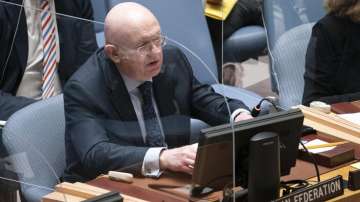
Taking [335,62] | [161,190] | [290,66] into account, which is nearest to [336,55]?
[335,62]

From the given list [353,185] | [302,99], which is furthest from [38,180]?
[302,99]

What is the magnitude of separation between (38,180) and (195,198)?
1.54 feet

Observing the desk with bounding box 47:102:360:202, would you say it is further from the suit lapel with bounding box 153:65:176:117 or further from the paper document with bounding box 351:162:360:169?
the suit lapel with bounding box 153:65:176:117

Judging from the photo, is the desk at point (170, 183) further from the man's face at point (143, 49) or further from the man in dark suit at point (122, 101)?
the man's face at point (143, 49)

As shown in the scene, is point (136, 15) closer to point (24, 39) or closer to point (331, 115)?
point (24, 39)

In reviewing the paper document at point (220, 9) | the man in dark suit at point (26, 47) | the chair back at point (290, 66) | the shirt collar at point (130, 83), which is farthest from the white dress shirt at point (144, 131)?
the paper document at point (220, 9)

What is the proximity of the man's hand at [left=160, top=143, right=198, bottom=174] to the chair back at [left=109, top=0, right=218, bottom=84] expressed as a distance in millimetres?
960

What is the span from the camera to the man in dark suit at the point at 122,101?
1.88m

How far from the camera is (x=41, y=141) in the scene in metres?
2.02

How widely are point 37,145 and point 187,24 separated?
3.95 feet

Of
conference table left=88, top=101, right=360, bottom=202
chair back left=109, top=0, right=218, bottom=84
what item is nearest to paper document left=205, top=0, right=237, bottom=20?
chair back left=109, top=0, right=218, bottom=84

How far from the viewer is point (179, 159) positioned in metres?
1.73

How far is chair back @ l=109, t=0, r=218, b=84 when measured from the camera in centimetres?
280

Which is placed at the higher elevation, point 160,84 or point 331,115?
point 160,84
